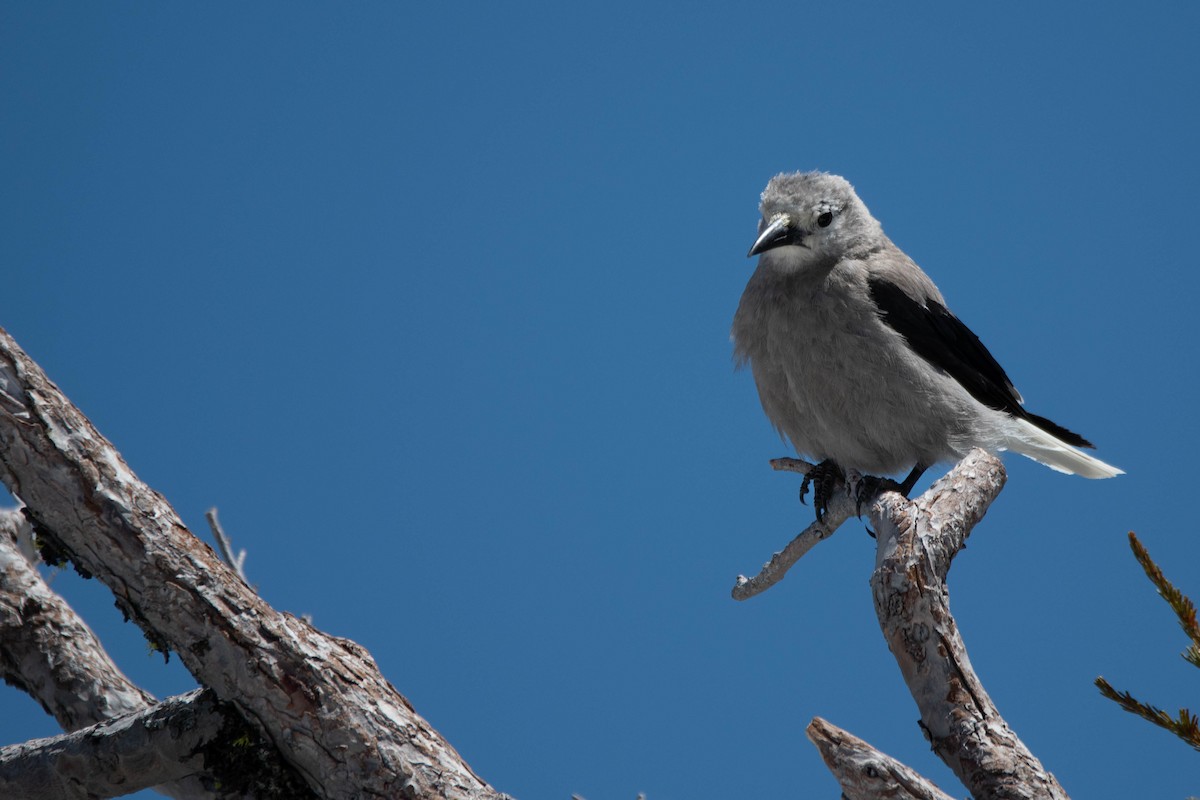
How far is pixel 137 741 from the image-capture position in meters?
2.89

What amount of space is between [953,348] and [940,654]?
6.71 ft

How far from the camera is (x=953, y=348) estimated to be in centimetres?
436

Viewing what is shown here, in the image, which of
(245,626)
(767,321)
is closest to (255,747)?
(245,626)

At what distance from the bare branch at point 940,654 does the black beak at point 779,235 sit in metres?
1.60

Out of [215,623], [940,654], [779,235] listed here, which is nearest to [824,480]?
[779,235]

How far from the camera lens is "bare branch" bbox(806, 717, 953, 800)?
7.49ft

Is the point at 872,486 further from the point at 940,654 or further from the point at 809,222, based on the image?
the point at 940,654

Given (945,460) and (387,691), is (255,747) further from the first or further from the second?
(945,460)

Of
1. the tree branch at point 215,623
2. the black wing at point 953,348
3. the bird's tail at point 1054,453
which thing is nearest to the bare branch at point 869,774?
the tree branch at point 215,623

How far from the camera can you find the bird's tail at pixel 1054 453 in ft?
14.7

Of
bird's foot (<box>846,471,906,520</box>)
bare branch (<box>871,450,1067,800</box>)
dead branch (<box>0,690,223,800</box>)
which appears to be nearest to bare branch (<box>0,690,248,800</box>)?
dead branch (<box>0,690,223,800</box>)

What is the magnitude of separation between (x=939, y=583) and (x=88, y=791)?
231 cm

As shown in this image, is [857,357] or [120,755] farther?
[857,357]

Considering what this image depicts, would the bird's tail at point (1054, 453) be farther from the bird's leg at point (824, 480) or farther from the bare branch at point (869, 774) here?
the bare branch at point (869, 774)
